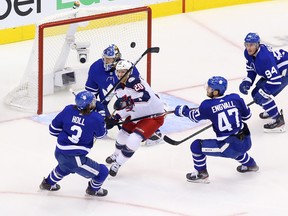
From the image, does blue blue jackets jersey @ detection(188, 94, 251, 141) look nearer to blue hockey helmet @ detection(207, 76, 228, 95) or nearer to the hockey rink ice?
blue hockey helmet @ detection(207, 76, 228, 95)

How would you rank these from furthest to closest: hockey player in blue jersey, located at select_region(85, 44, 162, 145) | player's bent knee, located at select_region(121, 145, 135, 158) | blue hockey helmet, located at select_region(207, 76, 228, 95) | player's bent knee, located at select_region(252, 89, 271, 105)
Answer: player's bent knee, located at select_region(252, 89, 271, 105)
hockey player in blue jersey, located at select_region(85, 44, 162, 145)
player's bent knee, located at select_region(121, 145, 135, 158)
blue hockey helmet, located at select_region(207, 76, 228, 95)

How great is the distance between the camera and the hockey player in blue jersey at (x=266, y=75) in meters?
9.43

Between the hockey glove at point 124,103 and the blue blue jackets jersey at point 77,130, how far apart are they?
0.58 metres

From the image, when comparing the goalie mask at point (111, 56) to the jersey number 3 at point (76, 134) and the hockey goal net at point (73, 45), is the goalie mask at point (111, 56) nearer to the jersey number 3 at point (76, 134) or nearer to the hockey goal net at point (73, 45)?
the hockey goal net at point (73, 45)

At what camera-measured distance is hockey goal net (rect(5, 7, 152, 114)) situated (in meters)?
9.91

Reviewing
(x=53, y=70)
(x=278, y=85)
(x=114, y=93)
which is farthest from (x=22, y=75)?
(x=278, y=85)

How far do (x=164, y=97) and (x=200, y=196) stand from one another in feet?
6.25

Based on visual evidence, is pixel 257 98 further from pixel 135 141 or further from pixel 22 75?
pixel 22 75

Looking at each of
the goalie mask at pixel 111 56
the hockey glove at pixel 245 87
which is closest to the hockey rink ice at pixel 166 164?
the hockey glove at pixel 245 87

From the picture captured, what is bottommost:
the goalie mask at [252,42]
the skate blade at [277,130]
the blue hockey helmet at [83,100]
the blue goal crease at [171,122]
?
the blue goal crease at [171,122]

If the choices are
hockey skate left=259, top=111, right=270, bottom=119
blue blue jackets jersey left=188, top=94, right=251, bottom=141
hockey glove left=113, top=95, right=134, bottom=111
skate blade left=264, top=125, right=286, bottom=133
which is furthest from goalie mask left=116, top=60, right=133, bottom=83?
hockey skate left=259, top=111, right=270, bottom=119

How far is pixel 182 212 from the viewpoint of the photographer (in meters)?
8.33

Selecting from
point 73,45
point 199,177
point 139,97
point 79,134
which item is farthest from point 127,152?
point 73,45

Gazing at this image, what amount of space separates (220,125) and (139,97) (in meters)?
0.65
